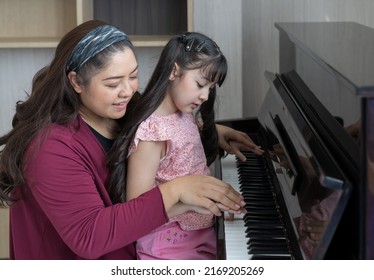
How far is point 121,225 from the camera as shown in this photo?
1.62 m

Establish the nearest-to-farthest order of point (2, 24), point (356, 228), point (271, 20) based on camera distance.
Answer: point (356, 228)
point (271, 20)
point (2, 24)

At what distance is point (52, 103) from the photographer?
1703 mm

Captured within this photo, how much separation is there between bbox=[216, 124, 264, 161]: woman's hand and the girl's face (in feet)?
1.24

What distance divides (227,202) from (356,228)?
441mm

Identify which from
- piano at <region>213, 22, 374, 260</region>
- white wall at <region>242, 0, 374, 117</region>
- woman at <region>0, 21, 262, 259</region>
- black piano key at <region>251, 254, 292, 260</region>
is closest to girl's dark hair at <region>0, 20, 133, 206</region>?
woman at <region>0, 21, 262, 259</region>

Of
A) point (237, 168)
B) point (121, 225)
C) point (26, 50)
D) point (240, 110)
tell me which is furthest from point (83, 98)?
point (26, 50)

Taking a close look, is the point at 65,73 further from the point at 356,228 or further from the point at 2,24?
the point at 2,24

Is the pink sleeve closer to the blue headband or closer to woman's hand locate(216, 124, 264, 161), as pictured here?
the blue headband

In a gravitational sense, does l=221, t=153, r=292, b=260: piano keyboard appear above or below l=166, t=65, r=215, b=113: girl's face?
below

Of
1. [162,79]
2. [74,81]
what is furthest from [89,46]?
[162,79]

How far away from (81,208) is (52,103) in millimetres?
254

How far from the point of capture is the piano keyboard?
1.51 m

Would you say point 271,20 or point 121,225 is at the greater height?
point 271,20

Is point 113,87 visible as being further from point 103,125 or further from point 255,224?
point 255,224
